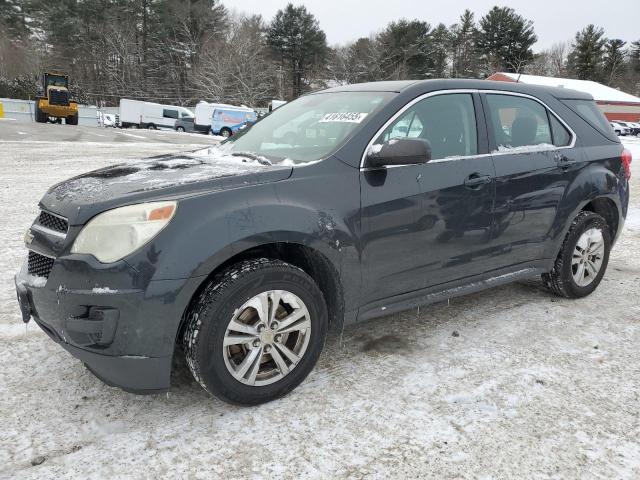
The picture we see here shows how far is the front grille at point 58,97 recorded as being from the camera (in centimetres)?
3297

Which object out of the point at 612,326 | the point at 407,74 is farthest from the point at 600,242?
the point at 407,74

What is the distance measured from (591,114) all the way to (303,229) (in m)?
3.02

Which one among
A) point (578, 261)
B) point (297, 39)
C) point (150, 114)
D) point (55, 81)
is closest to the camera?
point (578, 261)

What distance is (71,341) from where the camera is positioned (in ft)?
7.36

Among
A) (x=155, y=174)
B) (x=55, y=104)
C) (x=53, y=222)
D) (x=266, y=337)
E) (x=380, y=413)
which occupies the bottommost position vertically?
(x=380, y=413)

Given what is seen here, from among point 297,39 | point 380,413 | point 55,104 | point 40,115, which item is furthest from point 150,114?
point 380,413

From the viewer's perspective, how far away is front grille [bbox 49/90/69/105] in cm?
3297

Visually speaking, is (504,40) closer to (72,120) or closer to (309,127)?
(72,120)

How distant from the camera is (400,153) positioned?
270 cm

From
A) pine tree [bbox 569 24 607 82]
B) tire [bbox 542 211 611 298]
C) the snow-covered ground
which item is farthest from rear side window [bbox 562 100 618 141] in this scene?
pine tree [bbox 569 24 607 82]

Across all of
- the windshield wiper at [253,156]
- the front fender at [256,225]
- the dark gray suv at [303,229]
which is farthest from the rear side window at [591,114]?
the windshield wiper at [253,156]

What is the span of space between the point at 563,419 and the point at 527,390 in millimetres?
275

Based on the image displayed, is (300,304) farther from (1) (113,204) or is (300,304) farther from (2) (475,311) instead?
(2) (475,311)

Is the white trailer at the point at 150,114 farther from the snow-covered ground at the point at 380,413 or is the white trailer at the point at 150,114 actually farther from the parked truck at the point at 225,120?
the snow-covered ground at the point at 380,413
